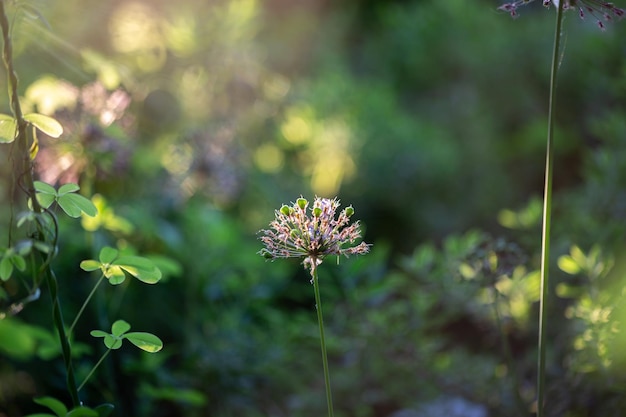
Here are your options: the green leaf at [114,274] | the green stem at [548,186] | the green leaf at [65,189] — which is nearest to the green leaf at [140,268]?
the green leaf at [114,274]

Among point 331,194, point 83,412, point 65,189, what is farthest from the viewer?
point 331,194

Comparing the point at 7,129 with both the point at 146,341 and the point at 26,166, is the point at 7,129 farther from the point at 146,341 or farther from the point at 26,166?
the point at 146,341

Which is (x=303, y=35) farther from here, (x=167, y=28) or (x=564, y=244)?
(x=564, y=244)

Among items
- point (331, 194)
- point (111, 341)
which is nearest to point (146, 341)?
point (111, 341)

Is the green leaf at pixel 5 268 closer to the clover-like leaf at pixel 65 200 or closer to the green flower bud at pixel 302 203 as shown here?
the clover-like leaf at pixel 65 200

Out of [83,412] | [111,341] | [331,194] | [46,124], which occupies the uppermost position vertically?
[331,194]

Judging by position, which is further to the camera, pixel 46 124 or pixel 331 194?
pixel 331 194

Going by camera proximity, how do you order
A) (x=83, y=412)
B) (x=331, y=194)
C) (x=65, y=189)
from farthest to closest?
(x=331, y=194), (x=65, y=189), (x=83, y=412)
